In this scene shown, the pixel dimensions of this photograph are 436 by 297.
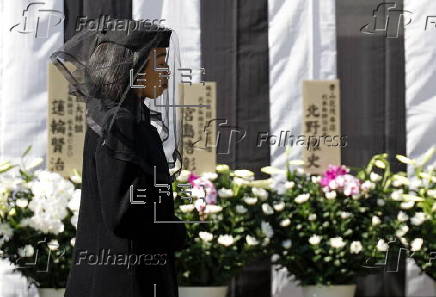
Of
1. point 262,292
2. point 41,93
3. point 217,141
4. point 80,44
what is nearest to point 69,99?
point 41,93

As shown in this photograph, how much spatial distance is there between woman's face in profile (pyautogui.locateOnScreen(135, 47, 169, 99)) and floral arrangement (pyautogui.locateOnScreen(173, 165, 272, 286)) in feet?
5.75

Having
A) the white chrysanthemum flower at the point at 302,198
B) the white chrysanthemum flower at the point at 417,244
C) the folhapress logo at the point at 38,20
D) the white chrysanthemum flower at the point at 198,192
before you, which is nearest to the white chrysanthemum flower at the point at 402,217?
the white chrysanthemum flower at the point at 417,244

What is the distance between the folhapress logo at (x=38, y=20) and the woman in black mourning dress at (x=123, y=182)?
246 cm

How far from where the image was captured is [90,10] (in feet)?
14.6

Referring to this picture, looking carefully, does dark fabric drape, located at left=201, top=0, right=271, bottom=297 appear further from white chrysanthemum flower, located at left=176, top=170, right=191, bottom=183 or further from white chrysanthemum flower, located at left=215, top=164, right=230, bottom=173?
white chrysanthemum flower, located at left=176, top=170, right=191, bottom=183

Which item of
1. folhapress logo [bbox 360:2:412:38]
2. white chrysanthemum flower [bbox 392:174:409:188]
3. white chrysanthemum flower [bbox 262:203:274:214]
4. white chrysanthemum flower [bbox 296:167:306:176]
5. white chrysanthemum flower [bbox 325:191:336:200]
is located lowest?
white chrysanthemum flower [bbox 262:203:274:214]

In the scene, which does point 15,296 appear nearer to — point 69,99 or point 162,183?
point 69,99

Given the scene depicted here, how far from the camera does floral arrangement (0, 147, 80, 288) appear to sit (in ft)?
12.3

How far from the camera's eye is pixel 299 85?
4.46m

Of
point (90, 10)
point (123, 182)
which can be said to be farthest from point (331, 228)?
point (123, 182)

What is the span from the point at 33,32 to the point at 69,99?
46 centimetres

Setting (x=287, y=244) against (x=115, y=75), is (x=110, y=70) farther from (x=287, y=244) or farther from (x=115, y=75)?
(x=287, y=244)

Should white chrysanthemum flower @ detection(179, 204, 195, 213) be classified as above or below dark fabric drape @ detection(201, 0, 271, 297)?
below

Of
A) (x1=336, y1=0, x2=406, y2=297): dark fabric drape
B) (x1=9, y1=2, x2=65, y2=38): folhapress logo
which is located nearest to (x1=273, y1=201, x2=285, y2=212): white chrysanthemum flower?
(x1=336, y1=0, x2=406, y2=297): dark fabric drape
